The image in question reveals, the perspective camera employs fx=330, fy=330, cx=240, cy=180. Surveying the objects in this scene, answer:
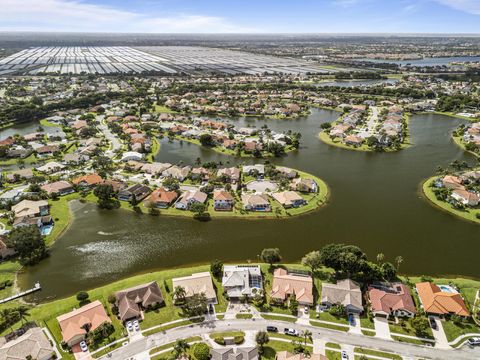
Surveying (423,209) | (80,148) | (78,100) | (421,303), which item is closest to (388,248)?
(421,303)

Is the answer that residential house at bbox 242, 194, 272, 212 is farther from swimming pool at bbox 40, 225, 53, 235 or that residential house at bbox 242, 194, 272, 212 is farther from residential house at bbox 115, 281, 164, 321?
swimming pool at bbox 40, 225, 53, 235

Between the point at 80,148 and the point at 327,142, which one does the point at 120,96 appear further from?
the point at 327,142

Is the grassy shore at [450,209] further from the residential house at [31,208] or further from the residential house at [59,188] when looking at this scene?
the residential house at [31,208]

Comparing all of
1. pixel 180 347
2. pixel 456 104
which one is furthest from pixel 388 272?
pixel 456 104

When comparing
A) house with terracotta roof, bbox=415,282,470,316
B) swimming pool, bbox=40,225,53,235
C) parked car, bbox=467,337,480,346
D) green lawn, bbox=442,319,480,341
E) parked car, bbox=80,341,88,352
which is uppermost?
house with terracotta roof, bbox=415,282,470,316

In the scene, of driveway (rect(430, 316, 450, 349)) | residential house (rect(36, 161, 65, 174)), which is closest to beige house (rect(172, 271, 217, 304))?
driveway (rect(430, 316, 450, 349))

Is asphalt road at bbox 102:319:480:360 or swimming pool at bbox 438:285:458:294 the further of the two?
swimming pool at bbox 438:285:458:294
